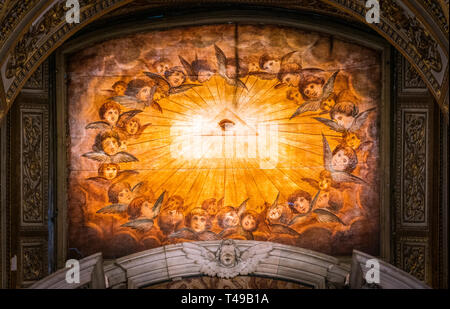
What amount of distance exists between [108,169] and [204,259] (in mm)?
1998

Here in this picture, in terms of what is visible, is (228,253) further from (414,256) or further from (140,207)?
(414,256)

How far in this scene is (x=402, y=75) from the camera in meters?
11.6

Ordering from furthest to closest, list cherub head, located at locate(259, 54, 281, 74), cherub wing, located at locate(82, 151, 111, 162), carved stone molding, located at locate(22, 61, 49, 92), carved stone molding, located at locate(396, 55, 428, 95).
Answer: cherub wing, located at locate(82, 151, 111, 162) → cherub head, located at locate(259, 54, 281, 74) → carved stone molding, located at locate(22, 61, 49, 92) → carved stone molding, located at locate(396, 55, 428, 95)

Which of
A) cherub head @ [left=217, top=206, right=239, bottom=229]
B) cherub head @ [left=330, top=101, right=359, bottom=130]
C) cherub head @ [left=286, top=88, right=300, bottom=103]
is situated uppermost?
cherub head @ [left=286, top=88, right=300, bottom=103]

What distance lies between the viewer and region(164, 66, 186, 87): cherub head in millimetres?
11812

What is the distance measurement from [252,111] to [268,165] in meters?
0.85

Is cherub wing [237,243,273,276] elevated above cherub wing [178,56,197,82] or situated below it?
below

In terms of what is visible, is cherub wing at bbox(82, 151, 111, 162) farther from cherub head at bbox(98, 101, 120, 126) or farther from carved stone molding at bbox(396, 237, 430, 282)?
carved stone molding at bbox(396, 237, 430, 282)

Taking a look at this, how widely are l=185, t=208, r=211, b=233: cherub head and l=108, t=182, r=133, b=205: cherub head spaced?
3.11 feet

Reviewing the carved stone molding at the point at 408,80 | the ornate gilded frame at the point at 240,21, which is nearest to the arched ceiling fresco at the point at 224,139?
the ornate gilded frame at the point at 240,21

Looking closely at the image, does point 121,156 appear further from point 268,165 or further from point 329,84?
point 329,84

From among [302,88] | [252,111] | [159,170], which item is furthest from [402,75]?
[159,170]

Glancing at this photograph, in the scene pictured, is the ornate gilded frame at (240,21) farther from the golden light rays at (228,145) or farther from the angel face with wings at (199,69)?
the golden light rays at (228,145)

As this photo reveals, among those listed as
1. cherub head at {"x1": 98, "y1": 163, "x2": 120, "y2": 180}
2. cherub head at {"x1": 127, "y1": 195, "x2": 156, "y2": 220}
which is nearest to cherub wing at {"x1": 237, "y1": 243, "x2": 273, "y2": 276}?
cherub head at {"x1": 127, "y1": 195, "x2": 156, "y2": 220}
